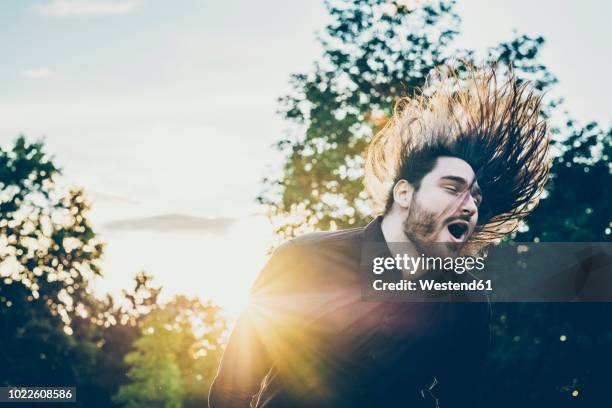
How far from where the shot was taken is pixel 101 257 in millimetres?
35719

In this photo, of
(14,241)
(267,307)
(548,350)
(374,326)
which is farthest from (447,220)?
(14,241)

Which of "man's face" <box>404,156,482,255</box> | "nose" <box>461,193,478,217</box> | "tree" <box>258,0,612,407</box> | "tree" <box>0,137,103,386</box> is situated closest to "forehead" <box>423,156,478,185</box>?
"man's face" <box>404,156,482,255</box>

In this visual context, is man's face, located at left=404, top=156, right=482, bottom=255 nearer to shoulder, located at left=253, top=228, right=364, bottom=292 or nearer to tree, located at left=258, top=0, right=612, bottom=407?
shoulder, located at left=253, top=228, right=364, bottom=292

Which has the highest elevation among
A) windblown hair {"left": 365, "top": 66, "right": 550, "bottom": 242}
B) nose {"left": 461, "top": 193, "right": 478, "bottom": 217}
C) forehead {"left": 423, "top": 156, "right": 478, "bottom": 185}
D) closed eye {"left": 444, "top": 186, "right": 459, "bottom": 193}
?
windblown hair {"left": 365, "top": 66, "right": 550, "bottom": 242}

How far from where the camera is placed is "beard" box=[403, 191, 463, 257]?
2395 mm

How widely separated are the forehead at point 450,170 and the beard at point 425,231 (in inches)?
3.9

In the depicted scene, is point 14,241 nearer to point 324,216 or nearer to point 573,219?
point 324,216

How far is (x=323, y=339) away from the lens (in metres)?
2.40

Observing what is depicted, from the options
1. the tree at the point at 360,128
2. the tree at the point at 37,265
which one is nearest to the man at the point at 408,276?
the tree at the point at 360,128

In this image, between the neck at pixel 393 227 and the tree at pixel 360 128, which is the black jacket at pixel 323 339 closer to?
the neck at pixel 393 227

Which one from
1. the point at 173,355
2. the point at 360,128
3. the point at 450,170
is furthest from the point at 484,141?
the point at 173,355

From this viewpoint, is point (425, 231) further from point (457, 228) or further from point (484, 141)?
point (484, 141)

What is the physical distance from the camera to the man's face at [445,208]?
2.38 metres

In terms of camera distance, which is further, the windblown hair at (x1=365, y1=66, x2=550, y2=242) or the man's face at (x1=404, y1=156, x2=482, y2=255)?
the windblown hair at (x1=365, y1=66, x2=550, y2=242)
